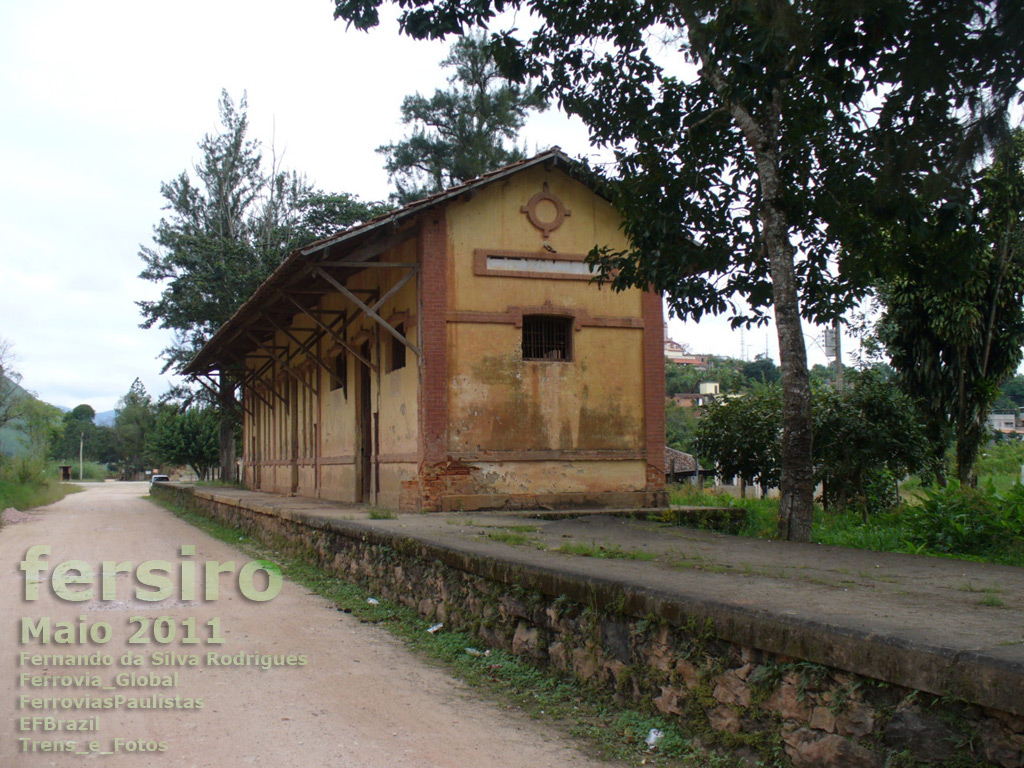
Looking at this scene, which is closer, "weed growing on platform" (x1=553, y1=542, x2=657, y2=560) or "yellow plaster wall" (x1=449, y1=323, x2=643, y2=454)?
"weed growing on platform" (x1=553, y1=542, x2=657, y2=560)

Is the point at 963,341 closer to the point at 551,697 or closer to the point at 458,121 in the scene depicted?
the point at 551,697

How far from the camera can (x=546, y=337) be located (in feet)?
45.1

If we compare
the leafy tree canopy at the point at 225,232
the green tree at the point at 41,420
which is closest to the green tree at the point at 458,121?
the leafy tree canopy at the point at 225,232

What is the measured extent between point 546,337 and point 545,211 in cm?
191

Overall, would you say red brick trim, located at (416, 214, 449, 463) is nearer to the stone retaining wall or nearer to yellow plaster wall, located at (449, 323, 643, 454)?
yellow plaster wall, located at (449, 323, 643, 454)

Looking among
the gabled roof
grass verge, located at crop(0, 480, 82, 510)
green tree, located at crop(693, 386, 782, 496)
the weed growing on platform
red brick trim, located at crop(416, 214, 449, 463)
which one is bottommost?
grass verge, located at crop(0, 480, 82, 510)

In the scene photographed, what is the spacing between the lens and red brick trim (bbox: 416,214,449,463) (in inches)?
497

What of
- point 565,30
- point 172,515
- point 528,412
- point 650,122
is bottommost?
point 172,515

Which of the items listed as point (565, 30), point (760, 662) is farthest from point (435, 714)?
point (565, 30)

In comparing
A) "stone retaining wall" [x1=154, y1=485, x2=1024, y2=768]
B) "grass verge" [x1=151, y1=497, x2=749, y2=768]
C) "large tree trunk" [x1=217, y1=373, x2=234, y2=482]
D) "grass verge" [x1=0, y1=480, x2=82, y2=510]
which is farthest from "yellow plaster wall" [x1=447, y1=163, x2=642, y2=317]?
"large tree trunk" [x1=217, y1=373, x2=234, y2=482]

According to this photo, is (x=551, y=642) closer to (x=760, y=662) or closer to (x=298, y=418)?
(x=760, y=662)

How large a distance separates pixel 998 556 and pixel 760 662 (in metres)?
5.58

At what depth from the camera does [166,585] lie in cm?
958

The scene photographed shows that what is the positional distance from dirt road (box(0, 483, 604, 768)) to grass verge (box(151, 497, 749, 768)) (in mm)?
→ 155
